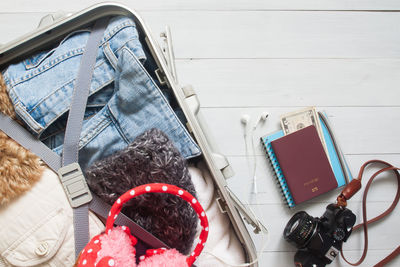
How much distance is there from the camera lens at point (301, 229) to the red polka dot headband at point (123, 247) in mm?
293

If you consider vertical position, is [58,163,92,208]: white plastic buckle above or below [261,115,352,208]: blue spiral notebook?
above

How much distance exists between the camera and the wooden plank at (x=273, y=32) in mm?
771

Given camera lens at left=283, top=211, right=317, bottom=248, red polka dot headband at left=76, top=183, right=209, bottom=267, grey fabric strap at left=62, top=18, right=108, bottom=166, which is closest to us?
red polka dot headband at left=76, top=183, right=209, bottom=267

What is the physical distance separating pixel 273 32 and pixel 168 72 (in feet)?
1.19

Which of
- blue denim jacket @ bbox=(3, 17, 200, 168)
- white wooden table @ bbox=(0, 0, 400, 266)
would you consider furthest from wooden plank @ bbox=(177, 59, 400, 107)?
blue denim jacket @ bbox=(3, 17, 200, 168)

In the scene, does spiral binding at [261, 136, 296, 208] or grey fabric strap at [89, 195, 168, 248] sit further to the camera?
spiral binding at [261, 136, 296, 208]

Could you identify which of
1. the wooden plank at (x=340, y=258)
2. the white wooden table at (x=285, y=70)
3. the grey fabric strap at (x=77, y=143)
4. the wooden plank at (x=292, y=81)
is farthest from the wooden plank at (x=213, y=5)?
the wooden plank at (x=340, y=258)

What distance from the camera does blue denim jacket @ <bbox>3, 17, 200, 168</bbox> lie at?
558 millimetres

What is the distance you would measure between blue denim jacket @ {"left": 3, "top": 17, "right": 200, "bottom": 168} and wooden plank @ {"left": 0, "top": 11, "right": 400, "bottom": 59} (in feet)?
0.71

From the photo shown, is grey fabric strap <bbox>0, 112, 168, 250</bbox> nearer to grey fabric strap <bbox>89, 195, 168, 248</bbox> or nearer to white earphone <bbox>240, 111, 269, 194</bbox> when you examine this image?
grey fabric strap <bbox>89, 195, 168, 248</bbox>

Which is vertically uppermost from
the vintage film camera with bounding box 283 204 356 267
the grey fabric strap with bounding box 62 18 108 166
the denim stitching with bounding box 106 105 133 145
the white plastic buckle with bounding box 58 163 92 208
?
the grey fabric strap with bounding box 62 18 108 166

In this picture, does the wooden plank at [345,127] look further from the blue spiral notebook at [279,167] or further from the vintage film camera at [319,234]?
the vintage film camera at [319,234]

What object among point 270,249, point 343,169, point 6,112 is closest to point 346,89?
point 343,169

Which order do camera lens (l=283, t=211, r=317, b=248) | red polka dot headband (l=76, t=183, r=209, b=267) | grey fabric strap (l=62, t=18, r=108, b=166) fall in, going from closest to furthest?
red polka dot headband (l=76, t=183, r=209, b=267) → grey fabric strap (l=62, t=18, r=108, b=166) → camera lens (l=283, t=211, r=317, b=248)
